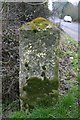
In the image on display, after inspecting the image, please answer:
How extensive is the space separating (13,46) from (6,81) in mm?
766

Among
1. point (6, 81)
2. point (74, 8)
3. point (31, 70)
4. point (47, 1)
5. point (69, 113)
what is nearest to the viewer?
point (69, 113)

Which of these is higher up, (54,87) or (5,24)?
(5,24)

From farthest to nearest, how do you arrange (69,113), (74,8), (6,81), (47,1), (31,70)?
(74,8) < (47,1) < (6,81) < (31,70) < (69,113)

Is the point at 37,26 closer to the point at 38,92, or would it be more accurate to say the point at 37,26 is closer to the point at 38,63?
the point at 38,63

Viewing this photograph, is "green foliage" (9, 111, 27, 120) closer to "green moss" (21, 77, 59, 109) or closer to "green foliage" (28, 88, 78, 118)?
"green foliage" (28, 88, 78, 118)

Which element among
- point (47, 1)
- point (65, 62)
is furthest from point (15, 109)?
point (47, 1)

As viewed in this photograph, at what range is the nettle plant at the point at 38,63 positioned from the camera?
466 cm

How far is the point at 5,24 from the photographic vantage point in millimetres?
5496

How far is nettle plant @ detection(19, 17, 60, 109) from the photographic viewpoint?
15.3ft

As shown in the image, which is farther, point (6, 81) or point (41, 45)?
point (6, 81)

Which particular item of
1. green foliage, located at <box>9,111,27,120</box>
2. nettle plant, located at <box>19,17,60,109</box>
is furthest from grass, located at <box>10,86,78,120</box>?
nettle plant, located at <box>19,17,60,109</box>

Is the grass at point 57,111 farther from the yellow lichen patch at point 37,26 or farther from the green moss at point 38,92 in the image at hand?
the yellow lichen patch at point 37,26

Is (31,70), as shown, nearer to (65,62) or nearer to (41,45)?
(41,45)

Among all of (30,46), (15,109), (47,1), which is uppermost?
(47,1)
